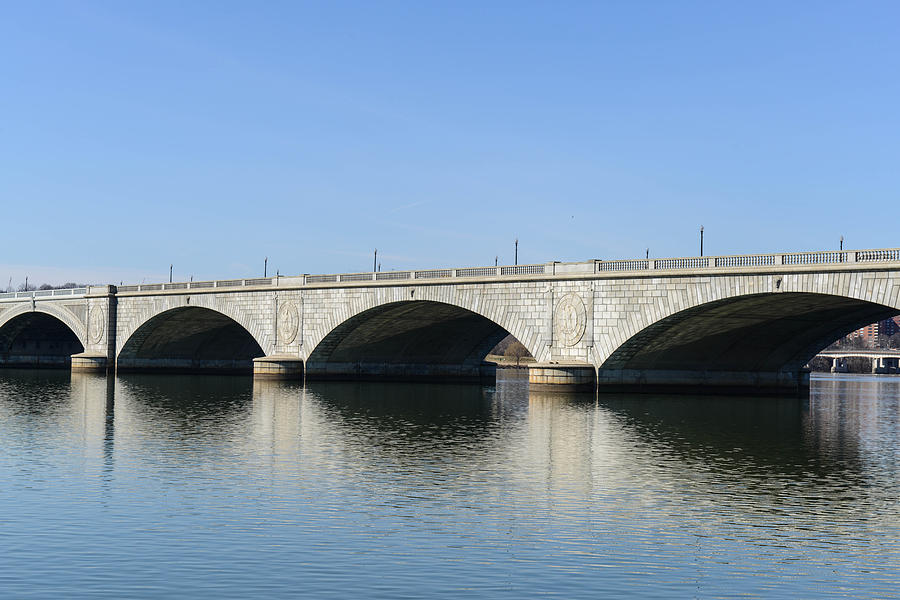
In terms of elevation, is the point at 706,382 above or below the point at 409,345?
below

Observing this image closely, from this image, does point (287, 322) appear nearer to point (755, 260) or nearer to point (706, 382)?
point (706, 382)

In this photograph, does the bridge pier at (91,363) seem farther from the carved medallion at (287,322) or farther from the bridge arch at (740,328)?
the bridge arch at (740,328)

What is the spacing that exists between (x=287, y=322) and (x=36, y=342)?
160ft

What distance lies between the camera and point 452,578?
13984 mm

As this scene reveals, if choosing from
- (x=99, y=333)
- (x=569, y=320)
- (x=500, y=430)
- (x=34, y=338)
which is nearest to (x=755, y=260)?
(x=569, y=320)

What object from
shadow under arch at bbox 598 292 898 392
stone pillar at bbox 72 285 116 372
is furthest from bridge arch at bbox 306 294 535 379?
stone pillar at bbox 72 285 116 372

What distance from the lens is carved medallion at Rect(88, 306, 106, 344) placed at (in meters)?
91.4

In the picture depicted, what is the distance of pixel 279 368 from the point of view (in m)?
74.0

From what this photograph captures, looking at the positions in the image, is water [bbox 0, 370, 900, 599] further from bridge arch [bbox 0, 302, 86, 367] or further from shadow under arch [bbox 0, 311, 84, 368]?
shadow under arch [bbox 0, 311, 84, 368]

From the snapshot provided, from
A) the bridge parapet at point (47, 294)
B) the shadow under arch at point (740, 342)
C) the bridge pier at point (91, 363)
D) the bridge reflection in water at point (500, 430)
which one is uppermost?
the bridge parapet at point (47, 294)

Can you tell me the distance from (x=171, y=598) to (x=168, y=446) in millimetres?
16955

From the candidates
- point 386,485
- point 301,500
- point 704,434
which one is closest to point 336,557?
point 301,500

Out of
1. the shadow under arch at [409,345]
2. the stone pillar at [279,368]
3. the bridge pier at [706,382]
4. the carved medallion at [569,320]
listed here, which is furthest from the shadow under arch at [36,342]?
the bridge pier at [706,382]

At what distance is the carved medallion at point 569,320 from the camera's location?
57719mm
